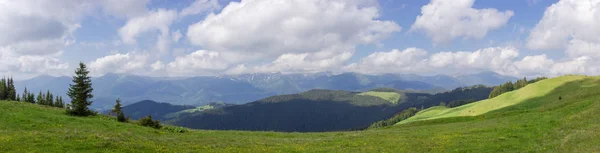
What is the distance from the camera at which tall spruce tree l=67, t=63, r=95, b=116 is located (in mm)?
48281

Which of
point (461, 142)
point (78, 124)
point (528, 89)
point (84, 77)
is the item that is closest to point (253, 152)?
point (461, 142)

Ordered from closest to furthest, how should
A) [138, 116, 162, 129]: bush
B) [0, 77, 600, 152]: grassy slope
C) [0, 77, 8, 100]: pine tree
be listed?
1. [0, 77, 600, 152]: grassy slope
2. [138, 116, 162, 129]: bush
3. [0, 77, 8, 100]: pine tree

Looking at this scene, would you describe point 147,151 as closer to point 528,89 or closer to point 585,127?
point 585,127

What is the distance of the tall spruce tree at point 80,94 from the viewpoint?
158ft

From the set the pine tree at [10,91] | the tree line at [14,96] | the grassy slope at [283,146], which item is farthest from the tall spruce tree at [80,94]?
the pine tree at [10,91]

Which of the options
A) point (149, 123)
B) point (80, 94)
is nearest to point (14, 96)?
point (80, 94)

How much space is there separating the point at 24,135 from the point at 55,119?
12.8 m

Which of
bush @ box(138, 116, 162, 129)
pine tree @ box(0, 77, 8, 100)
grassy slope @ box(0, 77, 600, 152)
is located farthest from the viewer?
pine tree @ box(0, 77, 8, 100)

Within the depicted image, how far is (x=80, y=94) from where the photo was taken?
50656 millimetres

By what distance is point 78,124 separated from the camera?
3972 centimetres

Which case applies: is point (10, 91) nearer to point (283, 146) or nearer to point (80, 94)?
point (80, 94)

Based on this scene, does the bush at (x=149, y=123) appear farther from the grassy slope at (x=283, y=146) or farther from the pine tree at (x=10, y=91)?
the pine tree at (x=10, y=91)

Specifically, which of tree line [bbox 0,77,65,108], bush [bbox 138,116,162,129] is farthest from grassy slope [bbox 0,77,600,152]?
tree line [bbox 0,77,65,108]

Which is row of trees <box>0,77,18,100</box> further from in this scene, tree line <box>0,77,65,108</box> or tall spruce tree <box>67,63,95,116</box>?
tall spruce tree <box>67,63,95,116</box>
